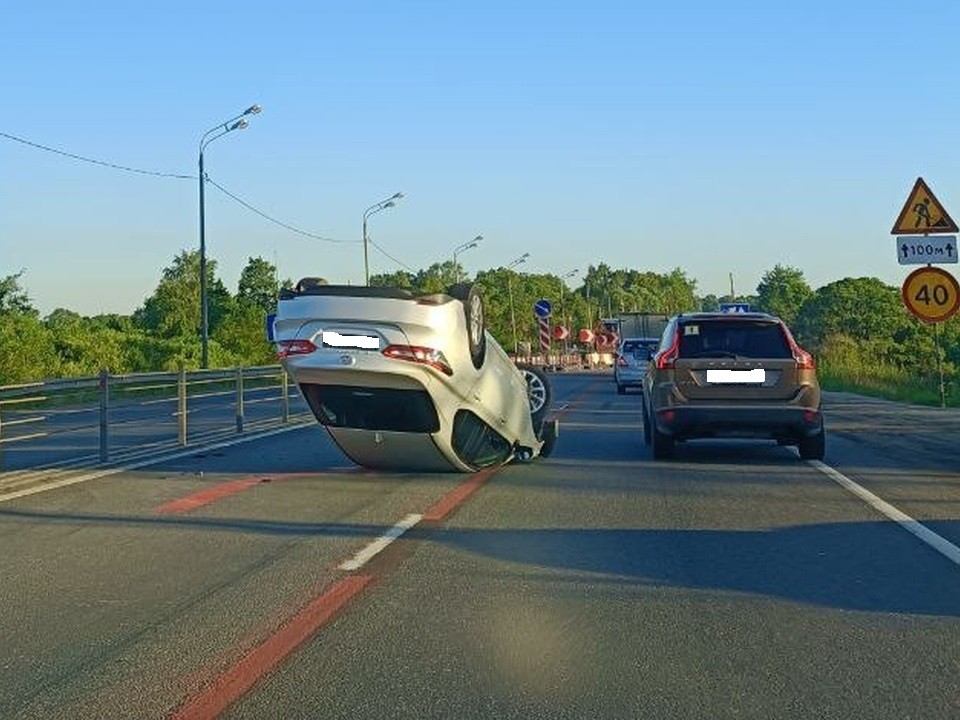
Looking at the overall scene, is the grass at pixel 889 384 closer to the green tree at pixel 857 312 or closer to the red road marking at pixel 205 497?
the red road marking at pixel 205 497

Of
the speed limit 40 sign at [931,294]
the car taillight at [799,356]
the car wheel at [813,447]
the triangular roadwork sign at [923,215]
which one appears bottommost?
the car wheel at [813,447]

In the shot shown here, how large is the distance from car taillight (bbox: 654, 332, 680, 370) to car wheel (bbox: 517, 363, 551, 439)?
143cm

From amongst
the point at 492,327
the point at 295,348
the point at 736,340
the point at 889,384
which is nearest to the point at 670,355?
the point at 736,340

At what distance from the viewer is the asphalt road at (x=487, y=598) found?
5496 mm

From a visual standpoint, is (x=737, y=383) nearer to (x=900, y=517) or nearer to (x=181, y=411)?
(x=900, y=517)

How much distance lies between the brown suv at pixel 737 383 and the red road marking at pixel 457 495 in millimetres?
2212

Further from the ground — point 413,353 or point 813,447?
point 413,353

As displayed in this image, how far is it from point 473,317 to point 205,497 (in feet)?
10.0

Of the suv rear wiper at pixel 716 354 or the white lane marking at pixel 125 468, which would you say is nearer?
the white lane marking at pixel 125 468

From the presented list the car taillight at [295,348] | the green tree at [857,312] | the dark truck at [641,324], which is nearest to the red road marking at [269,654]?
the car taillight at [295,348]

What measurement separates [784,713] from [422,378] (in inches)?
279

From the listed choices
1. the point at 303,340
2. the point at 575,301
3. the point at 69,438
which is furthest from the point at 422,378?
the point at 575,301

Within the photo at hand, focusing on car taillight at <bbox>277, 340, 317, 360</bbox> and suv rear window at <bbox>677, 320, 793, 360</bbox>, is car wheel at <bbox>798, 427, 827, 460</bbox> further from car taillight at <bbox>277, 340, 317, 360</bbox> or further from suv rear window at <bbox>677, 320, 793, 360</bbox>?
car taillight at <bbox>277, 340, 317, 360</bbox>

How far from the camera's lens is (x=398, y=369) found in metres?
11.8
